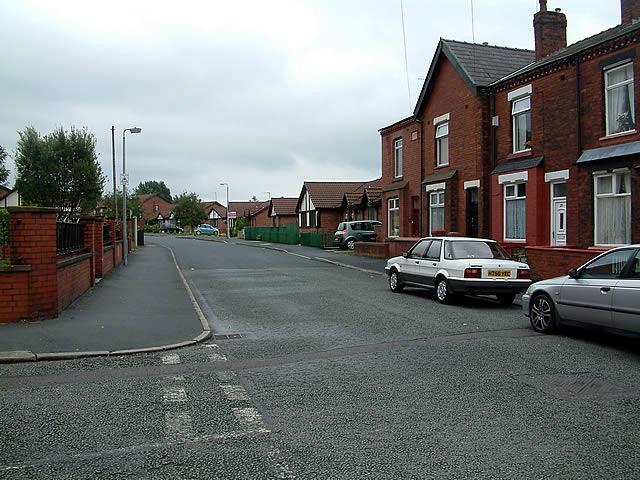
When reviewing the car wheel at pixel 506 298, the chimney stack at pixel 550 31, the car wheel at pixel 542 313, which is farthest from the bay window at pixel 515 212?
the car wheel at pixel 542 313

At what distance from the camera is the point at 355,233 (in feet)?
129

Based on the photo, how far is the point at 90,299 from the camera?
13.7 meters

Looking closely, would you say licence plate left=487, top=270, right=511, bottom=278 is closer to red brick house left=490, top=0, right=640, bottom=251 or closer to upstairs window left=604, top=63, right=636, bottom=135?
red brick house left=490, top=0, right=640, bottom=251

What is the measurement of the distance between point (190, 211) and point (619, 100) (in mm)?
85389

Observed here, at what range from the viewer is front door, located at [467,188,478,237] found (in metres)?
23.1

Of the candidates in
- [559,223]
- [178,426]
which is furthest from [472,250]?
[178,426]

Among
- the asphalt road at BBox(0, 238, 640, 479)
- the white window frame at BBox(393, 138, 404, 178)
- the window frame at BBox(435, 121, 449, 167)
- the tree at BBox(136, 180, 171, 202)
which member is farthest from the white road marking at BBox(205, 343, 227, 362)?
the tree at BBox(136, 180, 171, 202)

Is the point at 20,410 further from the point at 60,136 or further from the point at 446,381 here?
the point at 60,136

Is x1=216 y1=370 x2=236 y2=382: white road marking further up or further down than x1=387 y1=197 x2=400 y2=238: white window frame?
further down

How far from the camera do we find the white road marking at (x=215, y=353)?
824 cm

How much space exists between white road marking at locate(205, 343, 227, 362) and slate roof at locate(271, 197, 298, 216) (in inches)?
2266

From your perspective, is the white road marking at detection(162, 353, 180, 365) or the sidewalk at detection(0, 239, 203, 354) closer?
the white road marking at detection(162, 353, 180, 365)

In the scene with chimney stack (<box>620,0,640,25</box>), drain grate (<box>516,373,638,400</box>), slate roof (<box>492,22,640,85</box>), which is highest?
chimney stack (<box>620,0,640,25</box>)

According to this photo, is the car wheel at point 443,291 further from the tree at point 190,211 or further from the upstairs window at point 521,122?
the tree at point 190,211
